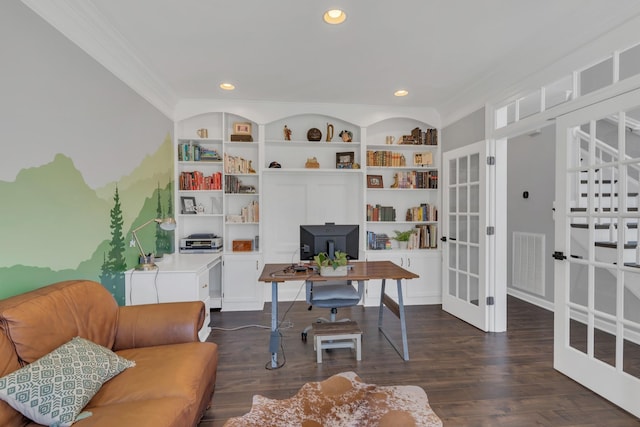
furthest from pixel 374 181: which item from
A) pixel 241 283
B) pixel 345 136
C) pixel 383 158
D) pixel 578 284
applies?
pixel 578 284

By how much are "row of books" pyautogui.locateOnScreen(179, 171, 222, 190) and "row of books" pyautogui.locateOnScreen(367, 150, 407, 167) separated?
82.2 inches

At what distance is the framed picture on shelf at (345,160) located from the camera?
4.12 m

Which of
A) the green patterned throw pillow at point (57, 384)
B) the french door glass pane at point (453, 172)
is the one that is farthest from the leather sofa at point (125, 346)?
the french door glass pane at point (453, 172)

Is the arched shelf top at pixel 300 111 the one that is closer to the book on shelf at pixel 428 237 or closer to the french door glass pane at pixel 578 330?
the book on shelf at pixel 428 237

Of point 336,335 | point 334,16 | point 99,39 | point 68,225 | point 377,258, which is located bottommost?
point 336,335

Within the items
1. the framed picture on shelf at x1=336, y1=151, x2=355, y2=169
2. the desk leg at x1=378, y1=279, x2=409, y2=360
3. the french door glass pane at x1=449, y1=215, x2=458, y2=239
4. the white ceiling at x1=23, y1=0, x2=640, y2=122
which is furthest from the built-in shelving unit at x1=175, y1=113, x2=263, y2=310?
the french door glass pane at x1=449, y1=215, x2=458, y2=239

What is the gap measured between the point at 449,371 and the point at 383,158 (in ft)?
8.99

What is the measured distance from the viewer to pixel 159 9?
6.84ft

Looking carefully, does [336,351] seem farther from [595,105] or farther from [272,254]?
[595,105]

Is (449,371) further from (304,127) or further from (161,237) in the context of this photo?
(304,127)

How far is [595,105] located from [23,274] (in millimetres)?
3779

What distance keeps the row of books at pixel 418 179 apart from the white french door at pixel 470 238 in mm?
240

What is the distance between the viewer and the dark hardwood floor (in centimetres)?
189

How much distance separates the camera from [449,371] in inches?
93.7
